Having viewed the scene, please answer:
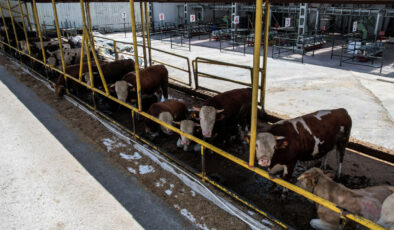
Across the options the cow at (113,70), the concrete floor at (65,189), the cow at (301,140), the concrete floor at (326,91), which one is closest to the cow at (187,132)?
the concrete floor at (65,189)

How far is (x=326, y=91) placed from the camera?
10680 millimetres

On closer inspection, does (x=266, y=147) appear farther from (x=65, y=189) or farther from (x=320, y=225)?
(x=65, y=189)

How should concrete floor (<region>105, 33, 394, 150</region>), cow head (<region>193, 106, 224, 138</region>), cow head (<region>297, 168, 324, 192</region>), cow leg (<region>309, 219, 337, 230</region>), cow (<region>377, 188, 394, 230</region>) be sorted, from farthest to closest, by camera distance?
concrete floor (<region>105, 33, 394, 150</region>) < cow head (<region>193, 106, 224, 138</region>) < cow head (<region>297, 168, 324, 192</region>) < cow leg (<region>309, 219, 337, 230</region>) < cow (<region>377, 188, 394, 230</region>)

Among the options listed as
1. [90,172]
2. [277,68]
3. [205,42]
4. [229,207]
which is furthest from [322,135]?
[205,42]

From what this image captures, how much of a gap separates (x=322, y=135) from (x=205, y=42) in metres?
20.1

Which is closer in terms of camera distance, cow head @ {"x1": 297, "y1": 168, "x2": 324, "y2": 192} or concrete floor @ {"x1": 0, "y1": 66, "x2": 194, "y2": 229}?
cow head @ {"x1": 297, "y1": 168, "x2": 324, "y2": 192}

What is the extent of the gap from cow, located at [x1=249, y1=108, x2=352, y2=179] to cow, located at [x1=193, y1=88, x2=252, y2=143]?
4.49 ft

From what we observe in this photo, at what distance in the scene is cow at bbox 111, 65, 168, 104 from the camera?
787 cm

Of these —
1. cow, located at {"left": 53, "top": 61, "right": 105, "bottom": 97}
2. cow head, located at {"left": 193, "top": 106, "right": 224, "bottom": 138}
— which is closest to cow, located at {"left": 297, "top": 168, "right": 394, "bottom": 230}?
cow head, located at {"left": 193, "top": 106, "right": 224, "bottom": 138}

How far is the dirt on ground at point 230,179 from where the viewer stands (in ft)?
14.6

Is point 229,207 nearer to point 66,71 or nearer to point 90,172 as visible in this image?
point 90,172

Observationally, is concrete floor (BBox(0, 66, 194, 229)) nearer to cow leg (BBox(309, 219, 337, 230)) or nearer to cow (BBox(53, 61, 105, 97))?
cow leg (BBox(309, 219, 337, 230))

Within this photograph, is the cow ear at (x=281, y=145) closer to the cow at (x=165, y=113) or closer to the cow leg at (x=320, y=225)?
the cow leg at (x=320, y=225)

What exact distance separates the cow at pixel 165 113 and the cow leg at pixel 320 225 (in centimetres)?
339
